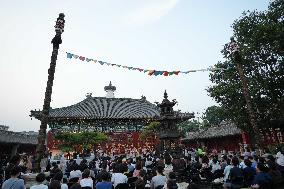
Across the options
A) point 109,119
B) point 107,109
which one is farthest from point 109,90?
point 109,119

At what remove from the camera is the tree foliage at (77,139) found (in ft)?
90.3

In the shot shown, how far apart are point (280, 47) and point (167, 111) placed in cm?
1026

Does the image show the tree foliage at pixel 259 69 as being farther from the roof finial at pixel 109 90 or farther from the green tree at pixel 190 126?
the green tree at pixel 190 126

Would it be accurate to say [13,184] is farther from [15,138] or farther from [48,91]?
[15,138]

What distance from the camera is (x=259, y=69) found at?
67.0 ft

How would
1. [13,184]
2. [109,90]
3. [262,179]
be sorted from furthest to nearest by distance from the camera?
1. [109,90]
2. [262,179]
3. [13,184]

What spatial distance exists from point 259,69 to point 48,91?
15.0 metres

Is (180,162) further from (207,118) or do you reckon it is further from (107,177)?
(207,118)

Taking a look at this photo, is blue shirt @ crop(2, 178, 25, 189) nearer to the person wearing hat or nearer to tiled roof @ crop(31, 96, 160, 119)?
the person wearing hat

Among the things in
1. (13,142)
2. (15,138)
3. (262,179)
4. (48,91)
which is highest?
(48,91)

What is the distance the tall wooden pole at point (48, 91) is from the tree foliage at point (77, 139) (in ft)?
46.4

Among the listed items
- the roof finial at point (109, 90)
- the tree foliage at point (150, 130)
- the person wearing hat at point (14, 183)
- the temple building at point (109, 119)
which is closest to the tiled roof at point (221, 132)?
the temple building at point (109, 119)

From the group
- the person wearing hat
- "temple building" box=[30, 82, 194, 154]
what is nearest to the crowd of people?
the person wearing hat

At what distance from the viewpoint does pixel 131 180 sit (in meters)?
9.53
